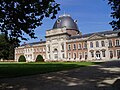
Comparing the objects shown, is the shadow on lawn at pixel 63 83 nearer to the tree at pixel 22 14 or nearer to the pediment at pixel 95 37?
the tree at pixel 22 14

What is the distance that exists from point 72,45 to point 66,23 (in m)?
11.5

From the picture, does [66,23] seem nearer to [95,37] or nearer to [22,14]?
[95,37]

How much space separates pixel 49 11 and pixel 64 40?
2709 inches

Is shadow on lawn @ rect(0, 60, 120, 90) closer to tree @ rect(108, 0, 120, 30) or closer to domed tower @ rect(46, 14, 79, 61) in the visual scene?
tree @ rect(108, 0, 120, 30)

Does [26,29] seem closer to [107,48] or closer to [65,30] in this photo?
[107,48]

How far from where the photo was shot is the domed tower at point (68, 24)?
282 feet

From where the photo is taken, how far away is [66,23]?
8669 cm

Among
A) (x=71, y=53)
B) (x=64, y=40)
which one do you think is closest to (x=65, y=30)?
(x=64, y=40)

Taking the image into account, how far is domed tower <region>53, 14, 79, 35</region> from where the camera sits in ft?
282

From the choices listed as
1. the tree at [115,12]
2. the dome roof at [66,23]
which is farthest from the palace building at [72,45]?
the tree at [115,12]

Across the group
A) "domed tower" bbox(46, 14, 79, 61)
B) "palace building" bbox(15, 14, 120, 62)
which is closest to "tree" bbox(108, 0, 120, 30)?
"palace building" bbox(15, 14, 120, 62)

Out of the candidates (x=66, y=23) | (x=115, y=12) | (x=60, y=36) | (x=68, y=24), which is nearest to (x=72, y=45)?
(x=60, y=36)

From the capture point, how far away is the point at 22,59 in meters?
69.2

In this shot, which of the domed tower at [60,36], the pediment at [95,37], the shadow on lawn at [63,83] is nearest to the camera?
the shadow on lawn at [63,83]
